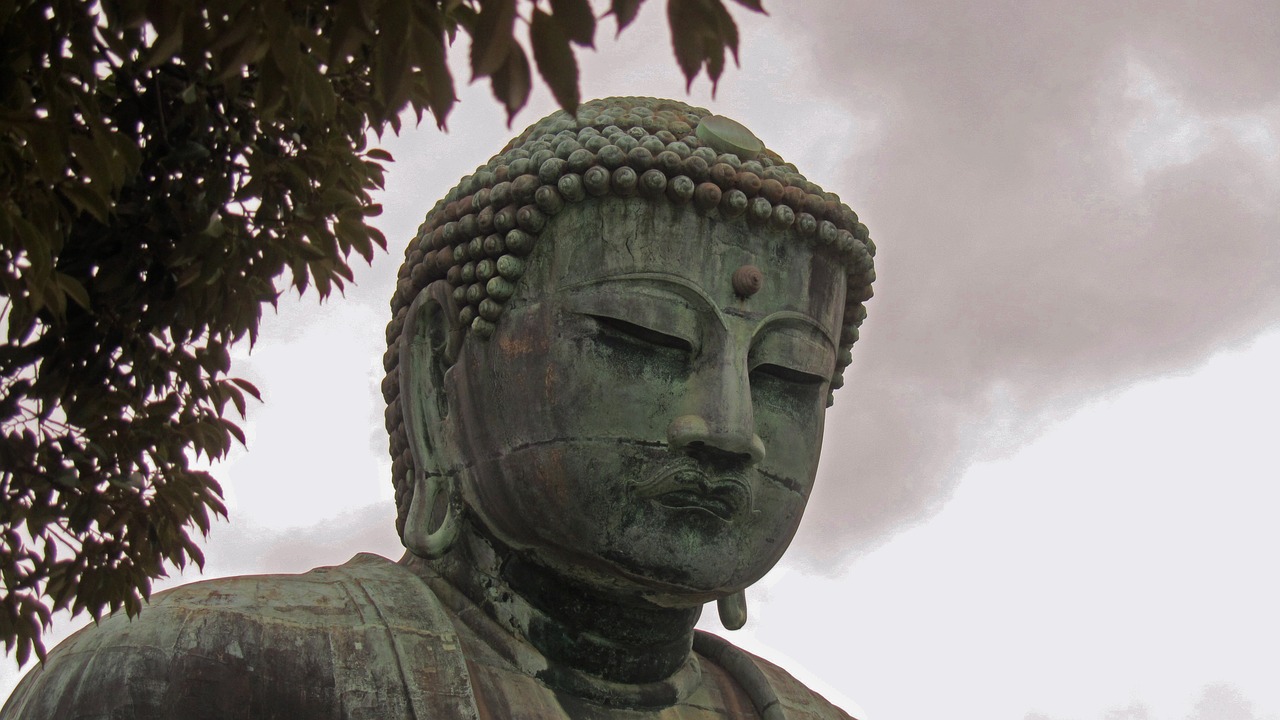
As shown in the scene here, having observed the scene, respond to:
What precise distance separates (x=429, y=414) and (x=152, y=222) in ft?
10.4

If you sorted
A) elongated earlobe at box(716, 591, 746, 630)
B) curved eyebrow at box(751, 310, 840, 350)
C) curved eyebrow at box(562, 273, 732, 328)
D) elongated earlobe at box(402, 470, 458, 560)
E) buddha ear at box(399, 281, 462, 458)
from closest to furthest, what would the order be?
curved eyebrow at box(562, 273, 732, 328) < curved eyebrow at box(751, 310, 840, 350) < elongated earlobe at box(402, 470, 458, 560) < buddha ear at box(399, 281, 462, 458) < elongated earlobe at box(716, 591, 746, 630)

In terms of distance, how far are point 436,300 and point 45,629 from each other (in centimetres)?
306

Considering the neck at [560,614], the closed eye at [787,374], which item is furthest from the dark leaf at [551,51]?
the neck at [560,614]

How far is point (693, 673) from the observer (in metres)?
7.62

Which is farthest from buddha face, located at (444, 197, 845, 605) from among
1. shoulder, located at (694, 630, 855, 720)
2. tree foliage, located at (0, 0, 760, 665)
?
tree foliage, located at (0, 0, 760, 665)

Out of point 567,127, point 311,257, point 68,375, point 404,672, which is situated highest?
point 567,127

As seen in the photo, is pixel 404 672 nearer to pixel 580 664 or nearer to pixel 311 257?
pixel 580 664

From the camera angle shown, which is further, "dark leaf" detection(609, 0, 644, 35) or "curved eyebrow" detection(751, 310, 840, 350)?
"curved eyebrow" detection(751, 310, 840, 350)

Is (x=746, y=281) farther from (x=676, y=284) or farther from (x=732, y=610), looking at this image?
(x=732, y=610)

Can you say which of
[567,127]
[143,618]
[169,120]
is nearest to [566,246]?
[567,127]

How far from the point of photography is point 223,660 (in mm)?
6312

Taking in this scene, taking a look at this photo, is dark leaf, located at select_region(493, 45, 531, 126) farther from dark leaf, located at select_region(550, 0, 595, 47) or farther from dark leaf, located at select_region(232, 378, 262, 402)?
dark leaf, located at select_region(232, 378, 262, 402)

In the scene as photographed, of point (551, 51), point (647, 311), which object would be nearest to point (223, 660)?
point (647, 311)

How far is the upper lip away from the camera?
6695 mm
